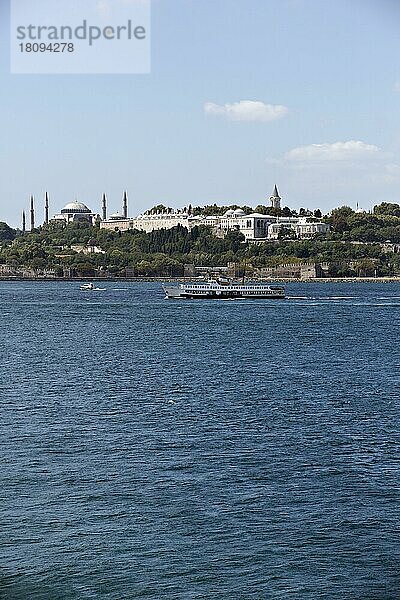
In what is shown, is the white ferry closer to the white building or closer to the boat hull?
the boat hull

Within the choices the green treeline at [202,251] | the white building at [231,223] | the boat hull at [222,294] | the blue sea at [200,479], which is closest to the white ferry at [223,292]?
the boat hull at [222,294]

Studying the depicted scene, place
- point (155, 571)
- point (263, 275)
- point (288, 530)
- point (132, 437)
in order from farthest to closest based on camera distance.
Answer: point (263, 275), point (132, 437), point (288, 530), point (155, 571)

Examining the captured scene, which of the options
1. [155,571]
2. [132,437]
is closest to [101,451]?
[132,437]

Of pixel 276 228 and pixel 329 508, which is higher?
pixel 276 228

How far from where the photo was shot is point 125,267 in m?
102

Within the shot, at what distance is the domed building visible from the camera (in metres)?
133

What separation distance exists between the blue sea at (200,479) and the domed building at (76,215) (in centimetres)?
11017

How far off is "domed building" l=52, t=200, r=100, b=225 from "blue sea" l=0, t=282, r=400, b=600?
11017 centimetres

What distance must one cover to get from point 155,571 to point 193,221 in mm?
111631

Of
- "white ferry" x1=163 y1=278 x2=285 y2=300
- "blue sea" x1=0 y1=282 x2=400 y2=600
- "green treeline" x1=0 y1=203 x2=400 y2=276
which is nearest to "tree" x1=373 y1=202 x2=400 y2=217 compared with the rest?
"green treeline" x1=0 y1=203 x2=400 y2=276

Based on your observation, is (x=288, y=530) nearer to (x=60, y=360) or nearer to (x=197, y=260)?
(x=60, y=360)

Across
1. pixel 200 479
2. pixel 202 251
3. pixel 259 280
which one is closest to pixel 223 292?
pixel 259 280

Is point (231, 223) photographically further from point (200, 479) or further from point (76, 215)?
point (200, 479)

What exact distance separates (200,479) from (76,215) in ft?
411
